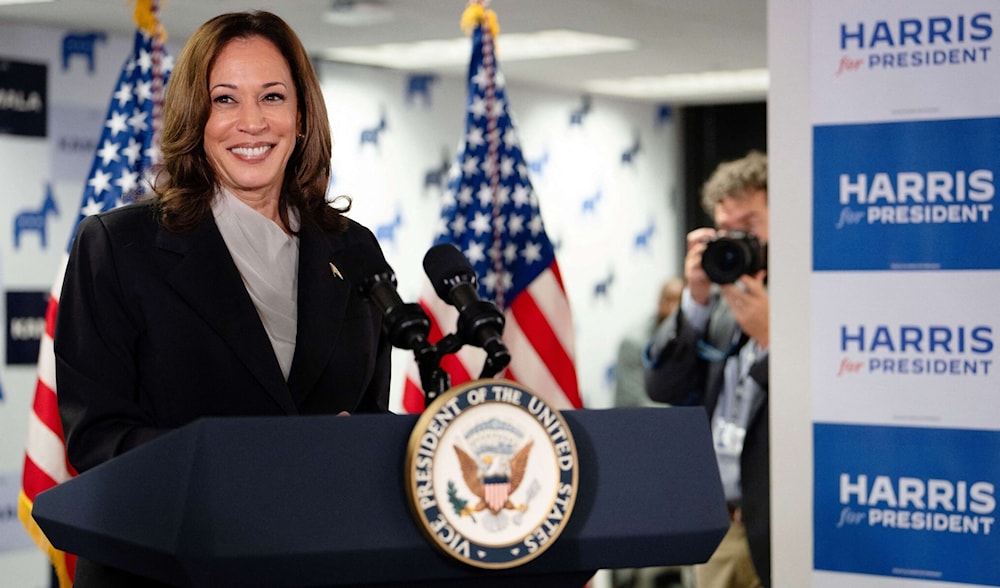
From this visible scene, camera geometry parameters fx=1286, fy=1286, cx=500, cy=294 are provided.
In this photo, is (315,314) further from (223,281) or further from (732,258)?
(732,258)

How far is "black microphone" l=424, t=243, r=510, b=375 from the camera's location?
111cm

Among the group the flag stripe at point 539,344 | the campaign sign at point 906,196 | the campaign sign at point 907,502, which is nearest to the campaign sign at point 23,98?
the flag stripe at point 539,344

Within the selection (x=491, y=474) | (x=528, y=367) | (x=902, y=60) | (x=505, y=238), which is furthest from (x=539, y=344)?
(x=491, y=474)

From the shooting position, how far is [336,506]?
104 cm

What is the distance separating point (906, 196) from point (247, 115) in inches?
58.6

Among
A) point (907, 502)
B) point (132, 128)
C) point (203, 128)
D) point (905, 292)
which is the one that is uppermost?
point (132, 128)

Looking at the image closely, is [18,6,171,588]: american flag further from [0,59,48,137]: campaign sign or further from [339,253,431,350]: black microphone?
[339,253,431,350]: black microphone

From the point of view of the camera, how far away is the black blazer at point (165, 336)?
4.53ft

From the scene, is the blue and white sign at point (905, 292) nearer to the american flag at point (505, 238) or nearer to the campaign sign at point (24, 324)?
the american flag at point (505, 238)

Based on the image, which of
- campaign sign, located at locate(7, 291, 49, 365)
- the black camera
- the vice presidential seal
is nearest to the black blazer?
the vice presidential seal

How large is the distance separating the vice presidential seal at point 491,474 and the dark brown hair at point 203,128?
0.56m

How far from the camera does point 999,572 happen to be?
95.3 inches

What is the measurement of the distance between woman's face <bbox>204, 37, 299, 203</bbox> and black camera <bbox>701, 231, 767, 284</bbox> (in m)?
1.81

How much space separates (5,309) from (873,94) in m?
3.66
